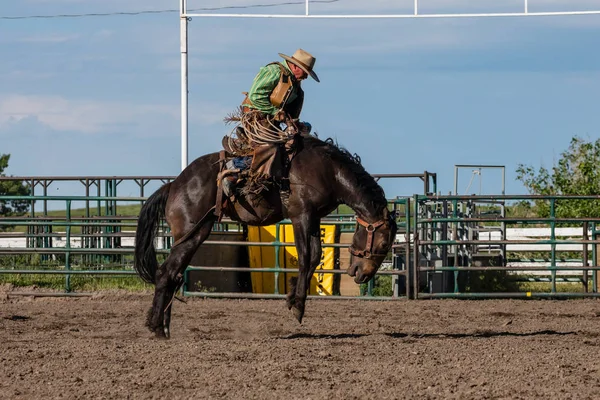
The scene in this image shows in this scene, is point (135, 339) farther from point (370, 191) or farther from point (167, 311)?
point (370, 191)

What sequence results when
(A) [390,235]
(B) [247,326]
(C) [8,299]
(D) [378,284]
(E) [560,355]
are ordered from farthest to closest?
1. (D) [378,284]
2. (C) [8,299]
3. (B) [247,326]
4. (A) [390,235]
5. (E) [560,355]

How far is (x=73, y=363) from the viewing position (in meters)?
6.41

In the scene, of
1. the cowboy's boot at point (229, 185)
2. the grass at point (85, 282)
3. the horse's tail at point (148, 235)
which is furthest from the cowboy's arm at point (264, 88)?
the grass at point (85, 282)

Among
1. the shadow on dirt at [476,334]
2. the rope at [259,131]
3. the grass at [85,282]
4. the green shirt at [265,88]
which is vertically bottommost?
the shadow on dirt at [476,334]

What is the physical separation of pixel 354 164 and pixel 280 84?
37.2 inches

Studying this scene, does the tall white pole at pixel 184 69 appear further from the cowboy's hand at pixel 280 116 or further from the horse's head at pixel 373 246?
the horse's head at pixel 373 246

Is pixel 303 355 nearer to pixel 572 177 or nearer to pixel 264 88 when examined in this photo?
pixel 264 88

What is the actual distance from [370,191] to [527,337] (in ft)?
6.54

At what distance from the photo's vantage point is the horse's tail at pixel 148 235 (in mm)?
8445

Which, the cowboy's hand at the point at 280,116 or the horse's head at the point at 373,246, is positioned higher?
the cowboy's hand at the point at 280,116

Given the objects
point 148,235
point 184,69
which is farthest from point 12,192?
point 148,235

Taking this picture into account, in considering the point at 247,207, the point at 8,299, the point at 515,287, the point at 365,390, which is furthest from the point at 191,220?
the point at 515,287

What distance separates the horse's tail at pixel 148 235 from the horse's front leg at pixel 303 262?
143 centimetres

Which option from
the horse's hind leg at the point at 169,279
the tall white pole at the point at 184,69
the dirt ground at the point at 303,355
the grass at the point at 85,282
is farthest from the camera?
the tall white pole at the point at 184,69
